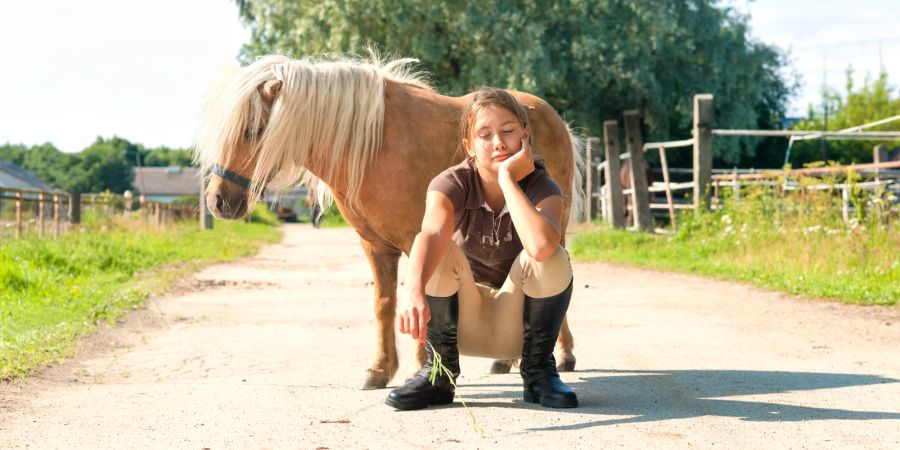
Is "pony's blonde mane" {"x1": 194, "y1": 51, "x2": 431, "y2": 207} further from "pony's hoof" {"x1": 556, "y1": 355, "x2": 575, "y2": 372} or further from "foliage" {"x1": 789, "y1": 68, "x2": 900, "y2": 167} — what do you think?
"foliage" {"x1": 789, "y1": 68, "x2": 900, "y2": 167}

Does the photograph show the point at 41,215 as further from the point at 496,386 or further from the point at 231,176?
the point at 496,386

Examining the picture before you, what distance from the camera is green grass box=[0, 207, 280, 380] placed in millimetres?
6684

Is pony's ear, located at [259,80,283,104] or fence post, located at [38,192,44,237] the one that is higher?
pony's ear, located at [259,80,283,104]

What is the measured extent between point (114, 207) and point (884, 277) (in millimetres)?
19799

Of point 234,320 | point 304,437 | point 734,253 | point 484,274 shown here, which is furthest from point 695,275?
point 304,437

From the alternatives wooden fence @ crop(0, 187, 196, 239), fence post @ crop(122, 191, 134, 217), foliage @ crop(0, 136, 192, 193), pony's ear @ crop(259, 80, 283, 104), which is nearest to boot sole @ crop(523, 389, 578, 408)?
pony's ear @ crop(259, 80, 283, 104)

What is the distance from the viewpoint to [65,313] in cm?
843

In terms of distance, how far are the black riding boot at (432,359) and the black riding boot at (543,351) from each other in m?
0.30

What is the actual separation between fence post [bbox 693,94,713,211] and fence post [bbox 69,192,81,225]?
12.6 m

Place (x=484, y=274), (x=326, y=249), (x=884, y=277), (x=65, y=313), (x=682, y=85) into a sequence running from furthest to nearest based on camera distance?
1. (x=682, y=85)
2. (x=326, y=249)
3. (x=884, y=277)
4. (x=65, y=313)
5. (x=484, y=274)

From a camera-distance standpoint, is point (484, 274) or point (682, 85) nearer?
point (484, 274)

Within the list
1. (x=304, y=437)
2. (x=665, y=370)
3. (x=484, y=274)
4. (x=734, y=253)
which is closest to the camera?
(x=304, y=437)

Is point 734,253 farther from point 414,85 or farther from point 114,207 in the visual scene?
point 114,207

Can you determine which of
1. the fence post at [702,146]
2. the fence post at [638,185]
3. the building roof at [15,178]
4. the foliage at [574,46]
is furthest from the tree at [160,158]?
the fence post at [702,146]
